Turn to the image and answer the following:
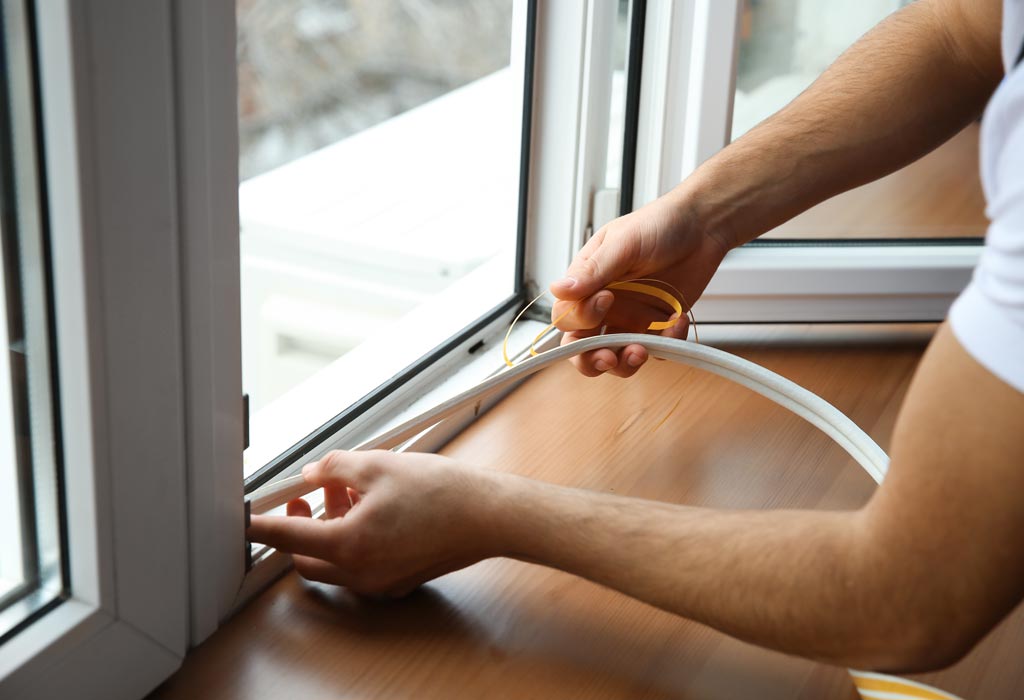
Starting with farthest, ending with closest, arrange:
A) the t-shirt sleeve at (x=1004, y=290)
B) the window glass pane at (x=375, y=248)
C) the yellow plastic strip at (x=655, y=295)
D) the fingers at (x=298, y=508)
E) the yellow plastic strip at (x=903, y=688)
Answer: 1. the window glass pane at (x=375, y=248)
2. the yellow plastic strip at (x=655, y=295)
3. the fingers at (x=298, y=508)
4. the yellow plastic strip at (x=903, y=688)
5. the t-shirt sleeve at (x=1004, y=290)

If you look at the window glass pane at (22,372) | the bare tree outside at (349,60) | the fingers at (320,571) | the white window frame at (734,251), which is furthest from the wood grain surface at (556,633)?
the bare tree outside at (349,60)

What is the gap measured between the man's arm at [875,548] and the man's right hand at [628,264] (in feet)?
0.81

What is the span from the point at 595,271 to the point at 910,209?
2.12 ft

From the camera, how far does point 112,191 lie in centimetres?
53

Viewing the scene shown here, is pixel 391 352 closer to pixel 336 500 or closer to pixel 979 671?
pixel 336 500

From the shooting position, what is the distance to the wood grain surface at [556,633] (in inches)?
26.7

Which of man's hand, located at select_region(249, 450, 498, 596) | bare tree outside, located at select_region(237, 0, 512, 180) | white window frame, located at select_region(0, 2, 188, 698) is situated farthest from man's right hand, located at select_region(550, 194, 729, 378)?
bare tree outside, located at select_region(237, 0, 512, 180)

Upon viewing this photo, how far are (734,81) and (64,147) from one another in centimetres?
76

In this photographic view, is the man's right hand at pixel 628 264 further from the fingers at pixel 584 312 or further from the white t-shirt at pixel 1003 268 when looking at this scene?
the white t-shirt at pixel 1003 268

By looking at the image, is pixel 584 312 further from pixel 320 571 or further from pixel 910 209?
pixel 910 209

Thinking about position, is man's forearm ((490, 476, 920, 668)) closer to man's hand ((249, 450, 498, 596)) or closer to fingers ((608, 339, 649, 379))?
man's hand ((249, 450, 498, 596))

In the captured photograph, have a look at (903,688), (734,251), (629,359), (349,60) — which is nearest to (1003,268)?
(903,688)

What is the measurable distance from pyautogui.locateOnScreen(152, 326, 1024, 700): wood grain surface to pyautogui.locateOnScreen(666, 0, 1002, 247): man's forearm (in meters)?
0.22

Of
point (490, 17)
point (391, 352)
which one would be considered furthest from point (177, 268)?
point (490, 17)
